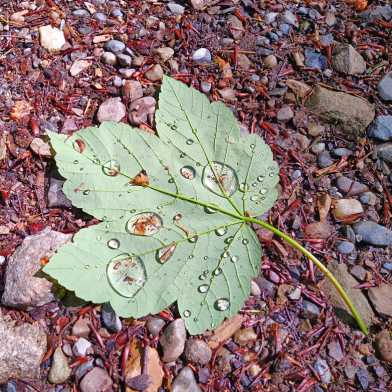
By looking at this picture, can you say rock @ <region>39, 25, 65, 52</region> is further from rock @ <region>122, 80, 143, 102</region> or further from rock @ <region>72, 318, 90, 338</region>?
rock @ <region>72, 318, 90, 338</region>

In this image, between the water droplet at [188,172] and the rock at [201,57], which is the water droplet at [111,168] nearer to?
the water droplet at [188,172]

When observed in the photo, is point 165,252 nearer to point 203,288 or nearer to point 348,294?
point 203,288

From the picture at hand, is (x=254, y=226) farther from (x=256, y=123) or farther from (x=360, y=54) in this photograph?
(x=360, y=54)

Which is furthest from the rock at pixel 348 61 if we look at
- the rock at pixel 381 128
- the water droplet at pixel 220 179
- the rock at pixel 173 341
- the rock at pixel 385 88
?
the rock at pixel 173 341

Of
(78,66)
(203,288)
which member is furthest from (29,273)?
(78,66)

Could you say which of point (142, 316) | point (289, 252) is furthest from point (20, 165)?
point (289, 252)

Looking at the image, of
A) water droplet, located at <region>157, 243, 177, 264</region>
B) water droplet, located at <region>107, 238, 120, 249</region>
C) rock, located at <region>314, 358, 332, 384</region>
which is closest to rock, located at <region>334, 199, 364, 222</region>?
rock, located at <region>314, 358, 332, 384</region>
